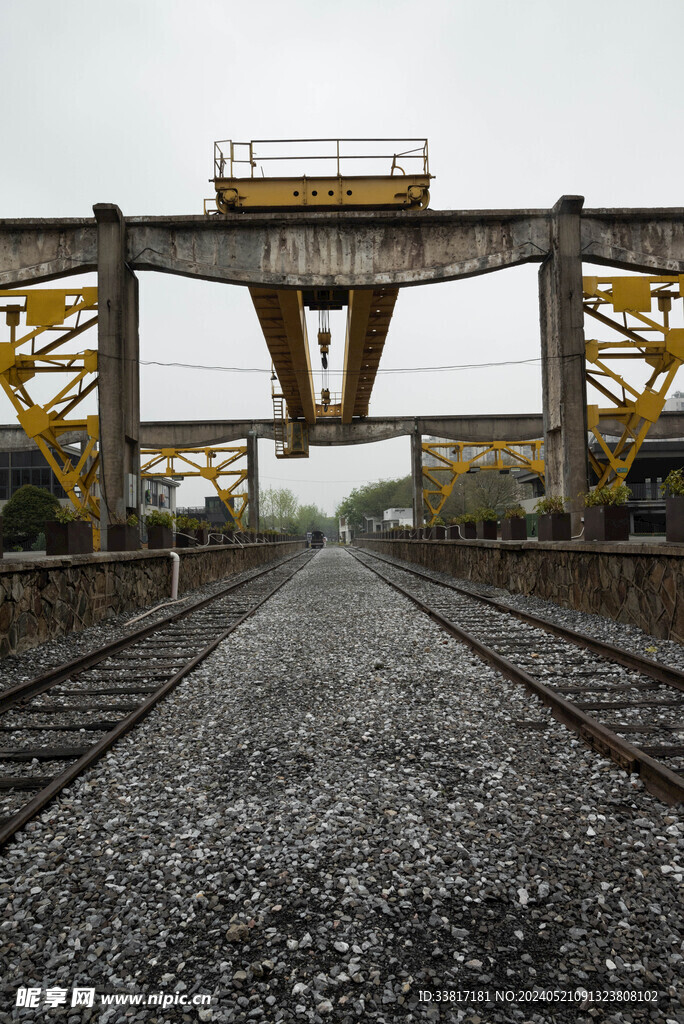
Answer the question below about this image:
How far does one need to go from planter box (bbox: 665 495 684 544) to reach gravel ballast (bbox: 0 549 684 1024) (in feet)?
12.7

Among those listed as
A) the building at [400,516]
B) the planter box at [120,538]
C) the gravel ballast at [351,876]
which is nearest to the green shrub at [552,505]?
the planter box at [120,538]

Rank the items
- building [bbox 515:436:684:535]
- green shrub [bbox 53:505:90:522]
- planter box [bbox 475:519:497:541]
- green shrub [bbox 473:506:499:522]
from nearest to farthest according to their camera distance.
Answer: green shrub [bbox 53:505:90:522] < planter box [bbox 475:519:497:541] < green shrub [bbox 473:506:499:522] < building [bbox 515:436:684:535]

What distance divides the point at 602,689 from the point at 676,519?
3343 mm

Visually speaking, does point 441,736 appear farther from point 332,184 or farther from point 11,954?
point 332,184

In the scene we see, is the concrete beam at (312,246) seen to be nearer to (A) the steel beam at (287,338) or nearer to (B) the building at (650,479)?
(A) the steel beam at (287,338)

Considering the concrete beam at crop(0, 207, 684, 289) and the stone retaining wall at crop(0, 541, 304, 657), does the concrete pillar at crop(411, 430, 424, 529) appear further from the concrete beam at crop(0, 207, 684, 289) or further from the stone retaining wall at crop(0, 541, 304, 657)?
the stone retaining wall at crop(0, 541, 304, 657)

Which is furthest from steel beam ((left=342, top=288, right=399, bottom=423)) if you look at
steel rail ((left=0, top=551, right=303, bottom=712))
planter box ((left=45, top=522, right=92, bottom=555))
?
steel rail ((left=0, top=551, right=303, bottom=712))

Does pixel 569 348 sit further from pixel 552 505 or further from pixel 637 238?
pixel 552 505

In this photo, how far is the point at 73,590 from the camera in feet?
27.6

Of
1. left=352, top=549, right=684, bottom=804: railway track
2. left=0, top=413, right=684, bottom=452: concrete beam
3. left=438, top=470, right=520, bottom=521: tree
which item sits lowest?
left=352, top=549, right=684, bottom=804: railway track

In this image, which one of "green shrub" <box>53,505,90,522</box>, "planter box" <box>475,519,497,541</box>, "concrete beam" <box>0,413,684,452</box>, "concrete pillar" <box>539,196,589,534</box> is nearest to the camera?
"green shrub" <box>53,505,90,522</box>

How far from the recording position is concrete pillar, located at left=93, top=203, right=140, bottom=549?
12.9m

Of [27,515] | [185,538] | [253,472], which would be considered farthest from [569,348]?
[27,515]

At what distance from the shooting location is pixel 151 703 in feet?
15.1
